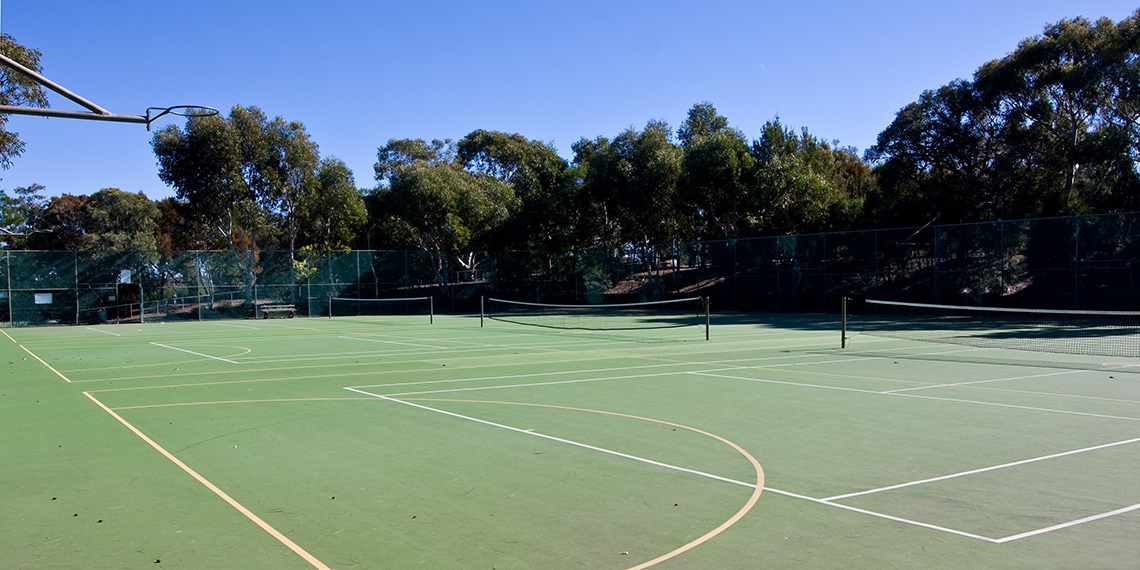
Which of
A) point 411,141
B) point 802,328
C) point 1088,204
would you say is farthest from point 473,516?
point 411,141

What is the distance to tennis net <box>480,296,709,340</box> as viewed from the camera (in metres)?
33.0

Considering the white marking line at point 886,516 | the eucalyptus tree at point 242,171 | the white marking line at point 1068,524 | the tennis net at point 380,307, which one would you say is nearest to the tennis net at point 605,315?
the tennis net at point 380,307

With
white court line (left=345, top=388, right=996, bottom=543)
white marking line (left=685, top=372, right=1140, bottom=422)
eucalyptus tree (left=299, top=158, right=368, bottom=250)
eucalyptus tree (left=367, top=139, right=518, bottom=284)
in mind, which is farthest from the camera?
eucalyptus tree (left=367, top=139, right=518, bottom=284)

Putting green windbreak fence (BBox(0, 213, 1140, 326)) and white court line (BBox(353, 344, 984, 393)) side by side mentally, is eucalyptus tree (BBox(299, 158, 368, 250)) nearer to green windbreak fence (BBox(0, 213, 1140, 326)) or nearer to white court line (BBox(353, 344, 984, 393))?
green windbreak fence (BBox(0, 213, 1140, 326))

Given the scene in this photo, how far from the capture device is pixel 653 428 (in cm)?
1003

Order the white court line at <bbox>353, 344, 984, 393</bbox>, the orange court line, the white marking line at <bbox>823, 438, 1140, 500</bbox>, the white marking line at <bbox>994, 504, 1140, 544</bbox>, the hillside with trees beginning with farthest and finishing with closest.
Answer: the hillside with trees
the white court line at <bbox>353, 344, 984, 393</bbox>
the white marking line at <bbox>823, 438, 1140, 500</bbox>
the white marking line at <bbox>994, 504, 1140, 544</bbox>
the orange court line

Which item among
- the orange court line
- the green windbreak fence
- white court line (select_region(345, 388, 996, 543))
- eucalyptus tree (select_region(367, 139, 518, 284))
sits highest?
eucalyptus tree (select_region(367, 139, 518, 284))

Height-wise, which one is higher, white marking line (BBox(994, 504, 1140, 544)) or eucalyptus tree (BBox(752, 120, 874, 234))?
eucalyptus tree (BBox(752, 120, 874, 234))

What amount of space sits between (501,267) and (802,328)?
1012 inches

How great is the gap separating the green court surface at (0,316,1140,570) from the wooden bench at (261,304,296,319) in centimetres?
2911

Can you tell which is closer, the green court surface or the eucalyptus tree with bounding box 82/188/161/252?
the green court surface

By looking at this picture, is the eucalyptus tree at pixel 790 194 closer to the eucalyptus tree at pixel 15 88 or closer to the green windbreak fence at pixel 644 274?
the green windbreak fence at pixel 644 274

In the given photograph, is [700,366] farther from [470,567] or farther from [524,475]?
[470,567]

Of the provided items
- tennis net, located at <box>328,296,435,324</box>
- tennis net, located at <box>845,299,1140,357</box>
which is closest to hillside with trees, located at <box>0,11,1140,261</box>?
tennis net, located at <box>328,296,435,324</box>
